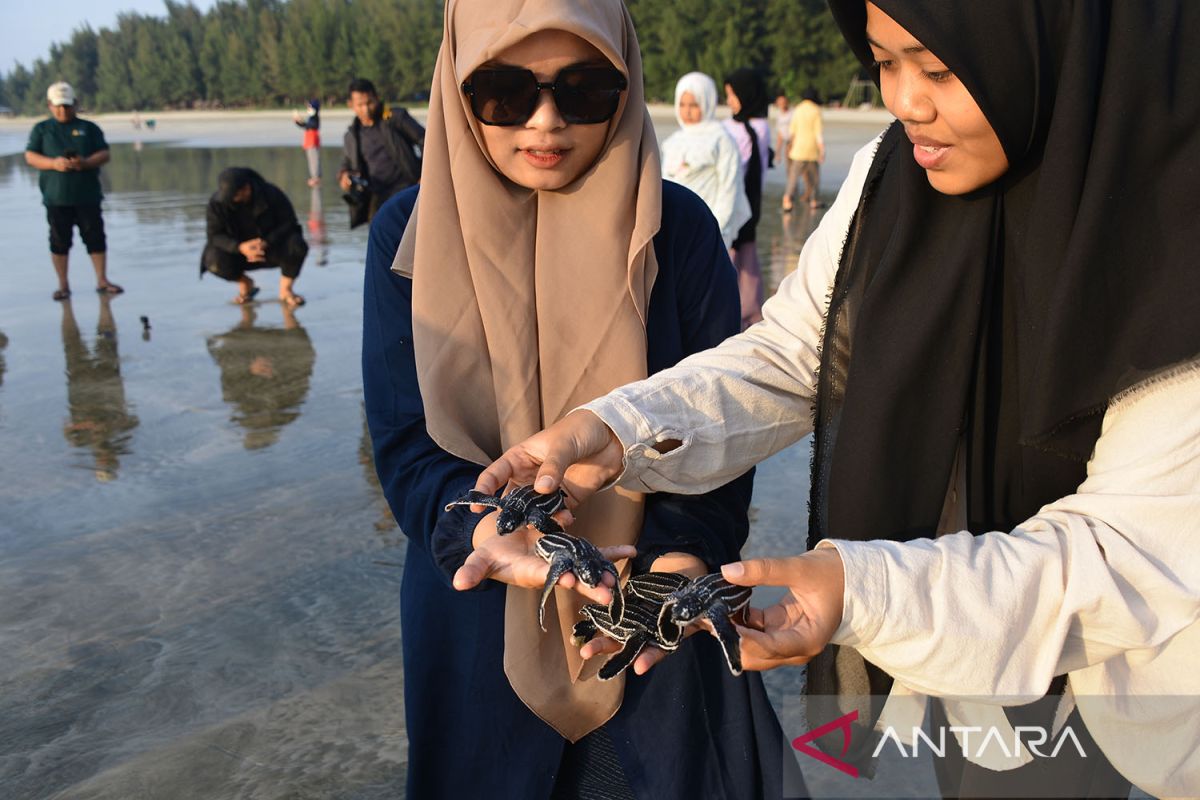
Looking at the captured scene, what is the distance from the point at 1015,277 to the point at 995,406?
19cm

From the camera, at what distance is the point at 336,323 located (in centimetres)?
768

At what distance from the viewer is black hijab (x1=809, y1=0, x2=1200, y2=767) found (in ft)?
4.10

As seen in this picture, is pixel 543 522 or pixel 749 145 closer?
pixel 543 522

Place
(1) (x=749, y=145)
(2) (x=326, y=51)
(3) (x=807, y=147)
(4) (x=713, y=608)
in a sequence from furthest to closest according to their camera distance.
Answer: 1. (2) (x=326, y=51)
2. (3) (x=807, y=147)
3. (1) (x=749, y=145)
4. (4) (x=713, y=608)

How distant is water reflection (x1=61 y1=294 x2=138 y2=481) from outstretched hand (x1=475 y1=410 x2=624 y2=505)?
147 inches

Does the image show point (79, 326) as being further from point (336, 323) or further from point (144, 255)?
point (144, 255)

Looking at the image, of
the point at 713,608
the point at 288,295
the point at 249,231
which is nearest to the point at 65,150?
the point at 249,231

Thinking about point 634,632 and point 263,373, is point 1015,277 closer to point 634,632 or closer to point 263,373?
point 634,632

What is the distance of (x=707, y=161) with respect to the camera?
6.33 metres

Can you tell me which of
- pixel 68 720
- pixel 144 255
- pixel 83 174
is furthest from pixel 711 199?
pixel 144 255

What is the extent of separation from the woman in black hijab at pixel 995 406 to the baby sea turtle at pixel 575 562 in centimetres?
10

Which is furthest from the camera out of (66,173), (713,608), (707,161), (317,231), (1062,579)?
(317,231)

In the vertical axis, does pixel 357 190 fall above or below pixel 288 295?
above

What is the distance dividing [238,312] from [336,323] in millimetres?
1001
